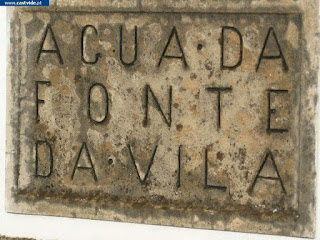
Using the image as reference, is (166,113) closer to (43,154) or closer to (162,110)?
(162,110)

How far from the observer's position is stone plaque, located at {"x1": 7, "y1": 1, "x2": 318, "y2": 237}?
179 inches

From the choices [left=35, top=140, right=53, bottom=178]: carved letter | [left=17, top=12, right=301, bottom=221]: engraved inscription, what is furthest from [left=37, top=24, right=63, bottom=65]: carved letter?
[left=35, top=140, right=53, bottom=178]: carved letter

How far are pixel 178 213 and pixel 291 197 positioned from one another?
633mm

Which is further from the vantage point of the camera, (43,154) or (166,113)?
(43,154)

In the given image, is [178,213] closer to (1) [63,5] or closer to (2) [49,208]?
(2) [49,208]

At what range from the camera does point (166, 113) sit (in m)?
4.71

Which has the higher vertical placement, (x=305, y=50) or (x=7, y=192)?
(x=305, y=50)

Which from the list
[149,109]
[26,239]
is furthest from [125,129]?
[26,239]

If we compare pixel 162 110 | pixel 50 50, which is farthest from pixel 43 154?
pixel 162 110

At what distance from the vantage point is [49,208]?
16.1 feet

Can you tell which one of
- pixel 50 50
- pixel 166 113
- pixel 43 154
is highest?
pixel 50 50

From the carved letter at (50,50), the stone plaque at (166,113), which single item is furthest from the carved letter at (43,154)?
the carved letter at (50,50)

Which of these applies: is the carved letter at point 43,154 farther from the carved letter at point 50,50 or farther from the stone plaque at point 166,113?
the carved letter at point 50,50

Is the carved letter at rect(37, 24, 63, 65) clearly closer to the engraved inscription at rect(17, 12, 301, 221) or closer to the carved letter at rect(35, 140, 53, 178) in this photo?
the engraved inscription at rect(17, 12, 301, 221)
